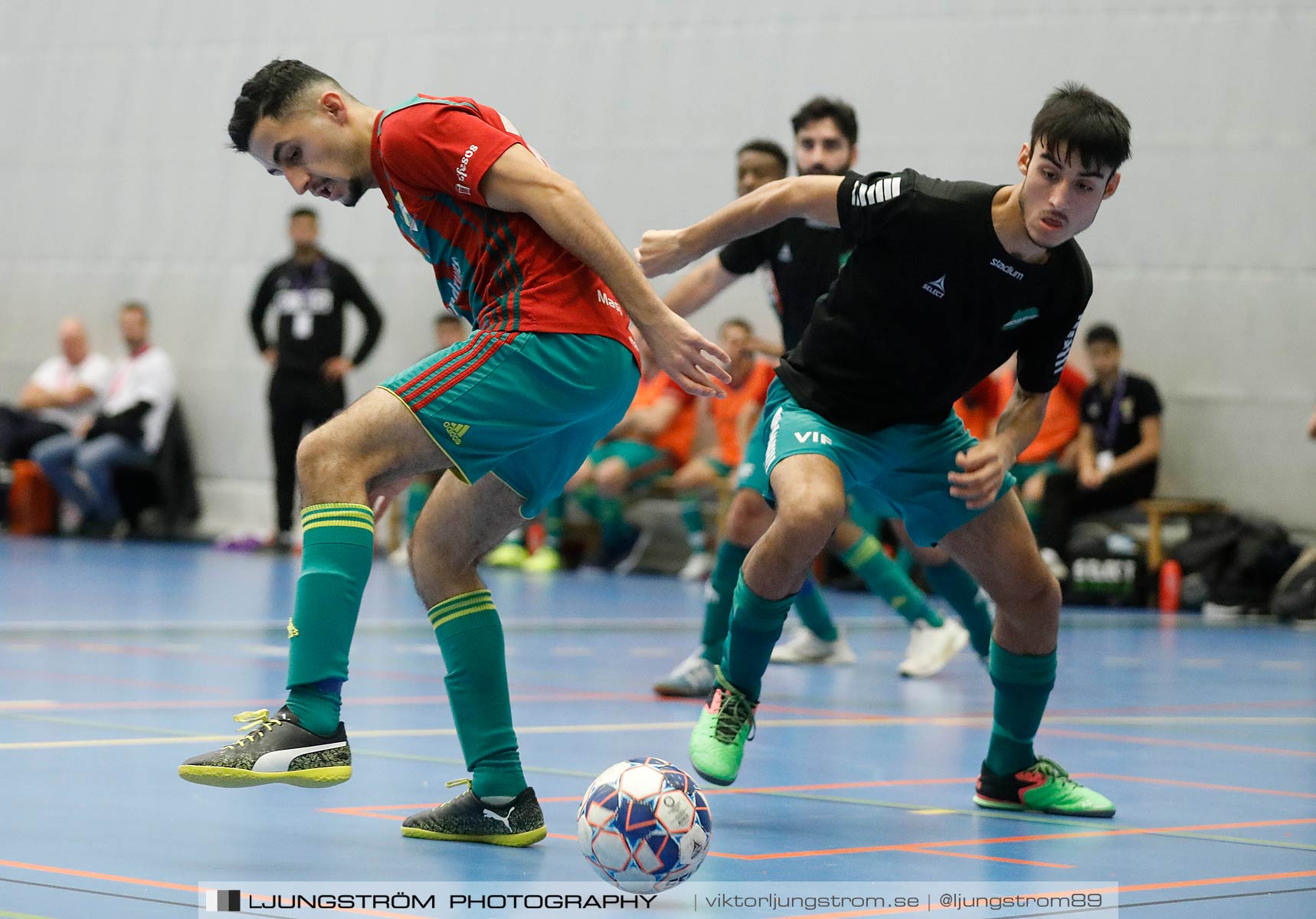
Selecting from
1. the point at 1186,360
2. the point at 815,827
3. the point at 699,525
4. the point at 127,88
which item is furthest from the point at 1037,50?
the point at 815,827

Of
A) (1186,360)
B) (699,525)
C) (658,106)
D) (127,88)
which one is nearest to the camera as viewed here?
(1186,360)

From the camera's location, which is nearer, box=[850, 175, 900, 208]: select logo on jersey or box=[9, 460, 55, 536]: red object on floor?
box=[850, 175, 900, 208]: select logo on jersey

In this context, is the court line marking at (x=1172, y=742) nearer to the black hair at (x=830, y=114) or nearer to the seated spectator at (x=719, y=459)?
the black hair at (x=830, y=114)

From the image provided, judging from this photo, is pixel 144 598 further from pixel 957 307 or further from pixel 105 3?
pixel 105 3

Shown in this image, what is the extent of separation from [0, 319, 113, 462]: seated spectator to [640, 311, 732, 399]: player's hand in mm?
14123

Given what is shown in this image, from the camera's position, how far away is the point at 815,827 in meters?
4.25

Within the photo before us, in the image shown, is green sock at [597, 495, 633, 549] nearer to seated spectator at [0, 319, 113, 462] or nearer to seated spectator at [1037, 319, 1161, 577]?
seated spectator at [1037, 319, 1161, 577]

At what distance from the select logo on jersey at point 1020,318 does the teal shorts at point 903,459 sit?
0.30 m

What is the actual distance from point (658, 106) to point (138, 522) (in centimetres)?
637

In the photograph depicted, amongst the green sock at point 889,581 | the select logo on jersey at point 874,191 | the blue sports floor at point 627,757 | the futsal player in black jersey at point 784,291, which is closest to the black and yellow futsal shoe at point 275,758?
the blue sports floor at point 627,757

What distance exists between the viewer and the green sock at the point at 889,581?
809 centimetres

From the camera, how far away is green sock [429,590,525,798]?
409 centimetres

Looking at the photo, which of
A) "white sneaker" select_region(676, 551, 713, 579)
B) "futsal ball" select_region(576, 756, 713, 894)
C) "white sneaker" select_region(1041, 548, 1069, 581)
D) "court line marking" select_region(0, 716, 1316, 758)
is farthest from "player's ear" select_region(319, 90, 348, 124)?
"white sneaker" select_region(676, 551, 713, 579)

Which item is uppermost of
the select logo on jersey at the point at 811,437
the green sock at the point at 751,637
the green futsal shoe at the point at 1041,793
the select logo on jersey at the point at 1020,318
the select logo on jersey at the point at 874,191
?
the select logo on jersey at the point at 874,191
